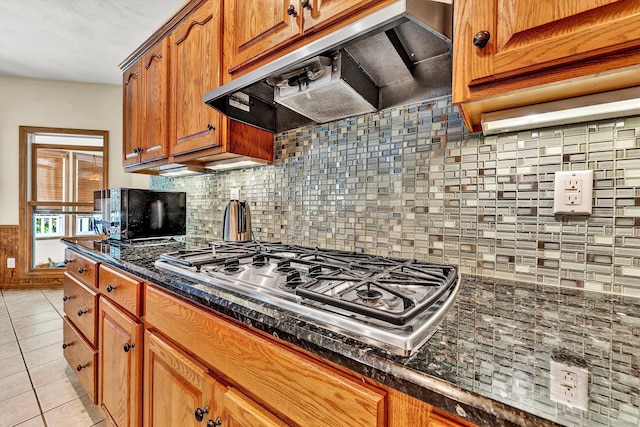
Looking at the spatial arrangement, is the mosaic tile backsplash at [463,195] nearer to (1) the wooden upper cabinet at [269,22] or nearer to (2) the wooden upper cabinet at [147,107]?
(1) the wooden upper cabinet at [269,22]

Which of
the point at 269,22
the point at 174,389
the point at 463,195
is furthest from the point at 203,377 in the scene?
the point at 269,22

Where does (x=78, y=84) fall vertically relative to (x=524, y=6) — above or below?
above

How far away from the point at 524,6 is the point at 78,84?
15.6 ft

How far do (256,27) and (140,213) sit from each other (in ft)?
4.30

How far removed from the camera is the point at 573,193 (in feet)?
2.61

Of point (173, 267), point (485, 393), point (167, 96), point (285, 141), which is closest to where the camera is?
point (485, 393)

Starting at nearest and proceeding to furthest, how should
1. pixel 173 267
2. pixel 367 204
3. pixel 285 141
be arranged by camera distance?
pixel 173 267 → pixel 367 204 → pixel 285 141

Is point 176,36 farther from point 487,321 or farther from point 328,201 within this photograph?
point 487,321

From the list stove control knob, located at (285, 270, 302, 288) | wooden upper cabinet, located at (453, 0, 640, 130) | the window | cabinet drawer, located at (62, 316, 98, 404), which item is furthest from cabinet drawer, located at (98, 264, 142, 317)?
the window

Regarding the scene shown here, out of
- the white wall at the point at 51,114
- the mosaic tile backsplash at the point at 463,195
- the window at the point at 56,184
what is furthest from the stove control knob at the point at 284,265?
the window at the point at 56,184

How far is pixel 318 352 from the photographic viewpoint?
511 mm

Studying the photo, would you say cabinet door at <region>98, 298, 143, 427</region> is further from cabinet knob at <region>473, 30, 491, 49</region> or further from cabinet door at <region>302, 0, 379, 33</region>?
cabinet knob at <region>473, 30, 491, 49</region>

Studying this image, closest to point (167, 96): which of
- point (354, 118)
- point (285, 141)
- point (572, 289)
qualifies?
point (285, 141)

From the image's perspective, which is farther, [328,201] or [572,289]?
[328,201]
